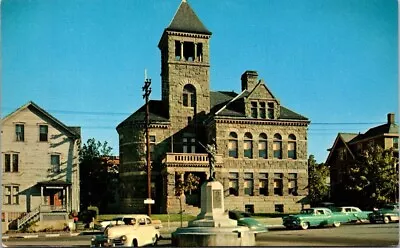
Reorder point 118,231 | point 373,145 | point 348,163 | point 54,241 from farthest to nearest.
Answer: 1. point 348,163
2. point 373,145
3. point 54,241
4. point 118,231

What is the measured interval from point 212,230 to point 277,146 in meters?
13.7

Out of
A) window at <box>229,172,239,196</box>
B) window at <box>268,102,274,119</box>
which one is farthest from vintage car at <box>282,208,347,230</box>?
window at <box>268,102,274,119</box>

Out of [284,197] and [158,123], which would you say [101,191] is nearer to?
[158,123]

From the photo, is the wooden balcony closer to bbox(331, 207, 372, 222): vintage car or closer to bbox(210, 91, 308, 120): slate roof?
bbox(210, 91, 308, 120): slate roof

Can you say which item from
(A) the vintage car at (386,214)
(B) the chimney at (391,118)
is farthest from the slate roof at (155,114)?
(B) the chimney at (391,118)

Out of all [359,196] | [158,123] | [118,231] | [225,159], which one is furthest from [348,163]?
[118,231]

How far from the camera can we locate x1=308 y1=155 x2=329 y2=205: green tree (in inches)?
1258

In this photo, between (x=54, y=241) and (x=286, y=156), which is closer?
(x=54, y=241)

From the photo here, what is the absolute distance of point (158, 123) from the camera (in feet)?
104

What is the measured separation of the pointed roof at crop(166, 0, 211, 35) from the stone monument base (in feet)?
33.6

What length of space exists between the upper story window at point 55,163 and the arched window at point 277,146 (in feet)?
34.6

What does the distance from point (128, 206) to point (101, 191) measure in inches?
83.4

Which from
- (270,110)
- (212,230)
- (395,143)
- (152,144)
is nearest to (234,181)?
(270,110)

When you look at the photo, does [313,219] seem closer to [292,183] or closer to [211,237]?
[292,183]
